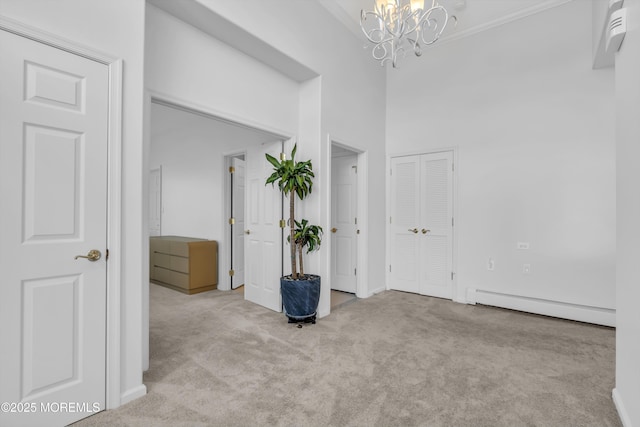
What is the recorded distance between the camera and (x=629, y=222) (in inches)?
65.9

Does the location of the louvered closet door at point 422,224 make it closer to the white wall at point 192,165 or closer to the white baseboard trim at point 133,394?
the white wall at point 192,165

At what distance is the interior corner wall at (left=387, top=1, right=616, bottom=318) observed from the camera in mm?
3342

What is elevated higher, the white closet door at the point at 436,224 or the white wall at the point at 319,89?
the white wall at the point at 319,89

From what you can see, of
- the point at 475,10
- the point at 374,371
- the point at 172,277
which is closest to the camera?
the point at 374,371

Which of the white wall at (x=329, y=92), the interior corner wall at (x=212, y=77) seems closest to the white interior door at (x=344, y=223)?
the white wall at (x=329, y=92)

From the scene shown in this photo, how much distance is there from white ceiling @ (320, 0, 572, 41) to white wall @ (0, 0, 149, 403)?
2375mm

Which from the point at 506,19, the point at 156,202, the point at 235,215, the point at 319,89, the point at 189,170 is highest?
the point at 506,19

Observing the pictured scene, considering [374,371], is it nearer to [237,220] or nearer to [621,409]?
[621,409]

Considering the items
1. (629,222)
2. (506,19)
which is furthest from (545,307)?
(506,19)

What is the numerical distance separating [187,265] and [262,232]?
1451 millimetres

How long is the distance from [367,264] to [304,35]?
2.96 m

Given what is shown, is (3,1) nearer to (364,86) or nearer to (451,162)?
(364,86)

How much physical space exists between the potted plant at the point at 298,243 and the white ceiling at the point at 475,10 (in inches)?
74.7

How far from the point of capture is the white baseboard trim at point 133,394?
6.09ft
